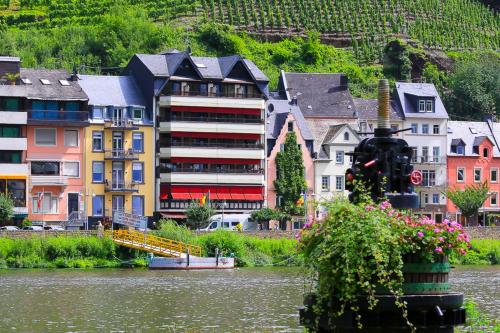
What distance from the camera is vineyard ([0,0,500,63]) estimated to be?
5453 inches

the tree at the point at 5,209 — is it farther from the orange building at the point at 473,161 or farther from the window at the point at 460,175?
the window at the point at 460,175

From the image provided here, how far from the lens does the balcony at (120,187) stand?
3671 inches

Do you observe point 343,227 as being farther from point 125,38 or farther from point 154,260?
point 125,38

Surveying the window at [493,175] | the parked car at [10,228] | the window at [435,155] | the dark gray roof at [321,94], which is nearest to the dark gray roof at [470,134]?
the window at [435,155]

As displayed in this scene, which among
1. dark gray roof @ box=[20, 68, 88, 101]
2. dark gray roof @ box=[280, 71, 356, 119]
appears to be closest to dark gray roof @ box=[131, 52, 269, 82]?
dark gray roof @ box=[20, 68, 88, 101]

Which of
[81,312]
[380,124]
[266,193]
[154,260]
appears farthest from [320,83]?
[380,124]

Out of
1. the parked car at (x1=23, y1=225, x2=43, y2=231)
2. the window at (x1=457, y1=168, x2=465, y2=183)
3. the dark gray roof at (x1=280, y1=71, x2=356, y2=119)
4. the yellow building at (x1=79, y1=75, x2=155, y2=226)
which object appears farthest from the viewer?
the window at (x1=457, y1=168, x2=465, y2=183)

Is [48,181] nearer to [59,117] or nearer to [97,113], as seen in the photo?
[59,117]

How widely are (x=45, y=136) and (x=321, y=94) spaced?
27399 millimetres

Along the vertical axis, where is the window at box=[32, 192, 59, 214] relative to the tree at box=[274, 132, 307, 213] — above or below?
below

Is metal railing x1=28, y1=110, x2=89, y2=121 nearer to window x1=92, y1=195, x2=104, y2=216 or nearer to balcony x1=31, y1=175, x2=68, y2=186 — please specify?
balcony x1=31, y1=175, x2=68, y2=186

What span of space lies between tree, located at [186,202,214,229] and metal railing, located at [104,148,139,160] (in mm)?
6492

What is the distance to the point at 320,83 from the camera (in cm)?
11144

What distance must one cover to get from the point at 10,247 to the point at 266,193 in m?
28.7
